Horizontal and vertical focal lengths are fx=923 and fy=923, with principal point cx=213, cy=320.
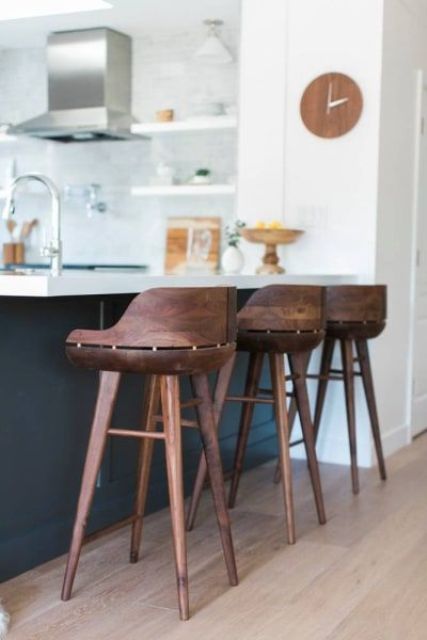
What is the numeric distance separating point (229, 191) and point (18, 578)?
387cm

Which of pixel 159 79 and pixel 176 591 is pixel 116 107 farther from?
pixel 176 591

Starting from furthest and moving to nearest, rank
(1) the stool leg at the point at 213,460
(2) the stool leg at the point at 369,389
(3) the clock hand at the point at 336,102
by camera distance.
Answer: (3) the clock hand at the point at 336,102, (2) the stool leg at the point at 369,389, (1) the stool leg at the point at 213,460

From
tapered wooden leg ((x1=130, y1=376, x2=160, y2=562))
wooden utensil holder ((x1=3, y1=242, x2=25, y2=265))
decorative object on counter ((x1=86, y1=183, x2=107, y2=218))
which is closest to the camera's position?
tapered wooden leg ((x1=130, y1=376, x2=160, y2=562))

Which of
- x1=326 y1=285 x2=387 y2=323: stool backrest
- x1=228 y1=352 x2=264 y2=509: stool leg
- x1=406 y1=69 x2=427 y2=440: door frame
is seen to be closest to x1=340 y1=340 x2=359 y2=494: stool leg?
x1=326 y1=285 x2=387 y2=323: stool backrest

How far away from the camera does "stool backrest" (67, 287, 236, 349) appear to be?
2576 mm

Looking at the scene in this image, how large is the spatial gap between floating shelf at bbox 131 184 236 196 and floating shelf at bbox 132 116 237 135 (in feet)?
1.27

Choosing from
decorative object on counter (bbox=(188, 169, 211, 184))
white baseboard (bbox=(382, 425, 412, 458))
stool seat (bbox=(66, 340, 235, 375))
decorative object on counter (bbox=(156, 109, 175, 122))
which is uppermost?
decorative object on counter (bbox=(156, 109, 175, 122))

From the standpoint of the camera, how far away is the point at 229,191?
6301 millimetres

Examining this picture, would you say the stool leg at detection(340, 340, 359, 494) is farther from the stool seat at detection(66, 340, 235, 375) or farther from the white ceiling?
the white ceiling

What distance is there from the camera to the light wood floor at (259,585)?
2531 mm

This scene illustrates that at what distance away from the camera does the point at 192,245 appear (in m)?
6.71

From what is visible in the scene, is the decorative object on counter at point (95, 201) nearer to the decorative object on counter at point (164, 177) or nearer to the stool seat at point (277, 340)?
the decorative object on counter at point (164, 177)

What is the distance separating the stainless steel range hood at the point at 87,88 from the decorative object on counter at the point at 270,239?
2.28m

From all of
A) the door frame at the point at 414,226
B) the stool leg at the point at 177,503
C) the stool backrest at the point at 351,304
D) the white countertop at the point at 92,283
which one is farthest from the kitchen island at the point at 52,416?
the door frame at the point at 414,226
